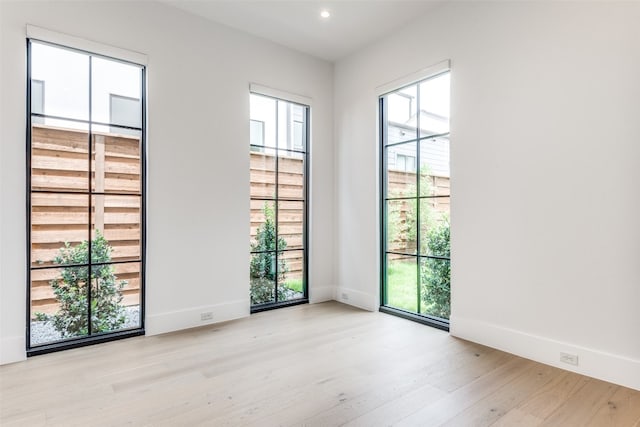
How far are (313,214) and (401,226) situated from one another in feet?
3.70

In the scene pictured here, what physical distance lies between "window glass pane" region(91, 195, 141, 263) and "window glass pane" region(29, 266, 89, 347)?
22 centimetres

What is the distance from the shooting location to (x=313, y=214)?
14.5 feet

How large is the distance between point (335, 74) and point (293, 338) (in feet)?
10.8

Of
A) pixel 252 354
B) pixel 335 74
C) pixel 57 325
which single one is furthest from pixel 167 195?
pixel 335 74

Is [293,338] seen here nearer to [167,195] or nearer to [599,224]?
[167,195]

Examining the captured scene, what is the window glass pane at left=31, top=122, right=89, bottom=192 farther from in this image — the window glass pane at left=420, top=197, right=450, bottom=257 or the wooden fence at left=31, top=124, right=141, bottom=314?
the window glass pane at left=420, top=197, right=450, bottom=257

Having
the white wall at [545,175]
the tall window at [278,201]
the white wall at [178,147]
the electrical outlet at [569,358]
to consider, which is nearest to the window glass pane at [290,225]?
the tall window at [278,201]

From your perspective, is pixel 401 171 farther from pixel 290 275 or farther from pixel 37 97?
pixel 37 97

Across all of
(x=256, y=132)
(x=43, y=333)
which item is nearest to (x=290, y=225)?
(x=256, y=132)

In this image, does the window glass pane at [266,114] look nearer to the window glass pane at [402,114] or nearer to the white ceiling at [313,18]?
the white ceiling at [313,18]

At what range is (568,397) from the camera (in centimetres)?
213

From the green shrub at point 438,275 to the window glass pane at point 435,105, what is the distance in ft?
3.00

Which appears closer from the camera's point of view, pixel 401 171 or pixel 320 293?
pixel 401 171

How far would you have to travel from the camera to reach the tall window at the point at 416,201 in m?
3.43
